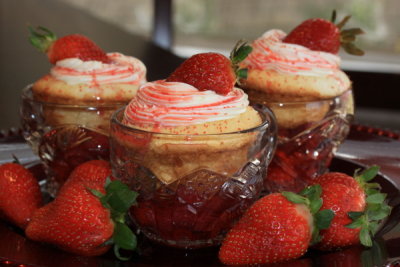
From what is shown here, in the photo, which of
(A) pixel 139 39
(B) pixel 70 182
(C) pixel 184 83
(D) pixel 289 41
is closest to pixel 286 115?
(D) pixel 289 41

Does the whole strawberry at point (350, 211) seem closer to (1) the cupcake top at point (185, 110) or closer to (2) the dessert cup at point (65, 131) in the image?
(1) the cupcake top at point (185, 110)

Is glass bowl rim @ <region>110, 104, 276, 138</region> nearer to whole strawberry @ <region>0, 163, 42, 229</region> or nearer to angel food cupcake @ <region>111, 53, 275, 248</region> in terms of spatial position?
angel food cupcake @ <region>111, 53, 275, 248</region>

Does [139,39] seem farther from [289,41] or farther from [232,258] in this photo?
[232,258]

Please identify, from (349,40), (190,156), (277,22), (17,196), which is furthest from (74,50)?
(277,22)

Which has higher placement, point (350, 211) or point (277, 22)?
point (350, 211)

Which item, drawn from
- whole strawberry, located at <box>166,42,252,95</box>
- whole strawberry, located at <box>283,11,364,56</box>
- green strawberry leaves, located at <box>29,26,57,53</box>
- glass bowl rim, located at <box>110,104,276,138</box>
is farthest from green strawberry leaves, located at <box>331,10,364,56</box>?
green strawberry leaves, located at <box>29,26,57,53</box>

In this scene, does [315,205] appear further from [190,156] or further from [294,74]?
[294,74]
